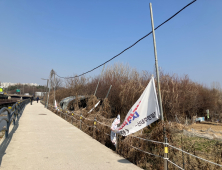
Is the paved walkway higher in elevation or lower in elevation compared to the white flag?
lower

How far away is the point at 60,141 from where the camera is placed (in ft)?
27.4

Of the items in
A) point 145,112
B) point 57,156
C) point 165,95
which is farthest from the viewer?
point 165,95

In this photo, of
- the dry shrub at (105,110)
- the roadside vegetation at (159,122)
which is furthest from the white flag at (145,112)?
the dry shrub at (105,110)

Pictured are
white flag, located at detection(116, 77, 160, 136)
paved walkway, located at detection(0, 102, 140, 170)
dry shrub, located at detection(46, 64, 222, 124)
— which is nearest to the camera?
paved walkway, located at detection(0, 102, 140, 170)

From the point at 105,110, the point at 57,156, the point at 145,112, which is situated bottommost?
the point at 57,156

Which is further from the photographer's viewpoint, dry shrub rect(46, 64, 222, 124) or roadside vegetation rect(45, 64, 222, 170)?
dry shrub rect(46, 64, 222, 124)

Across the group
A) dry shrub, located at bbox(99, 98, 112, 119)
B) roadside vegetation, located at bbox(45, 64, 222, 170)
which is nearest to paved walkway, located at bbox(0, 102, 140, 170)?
roadside vegetation, located at bbox(45, 64, 222, 170)

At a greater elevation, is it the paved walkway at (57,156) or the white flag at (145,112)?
A: the white flag at (145,112)

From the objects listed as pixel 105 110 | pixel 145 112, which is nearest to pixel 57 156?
pixel 145 112

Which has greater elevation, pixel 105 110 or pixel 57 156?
pixel 105 110

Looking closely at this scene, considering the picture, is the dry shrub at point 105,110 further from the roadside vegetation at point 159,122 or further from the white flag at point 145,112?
the white flag at point 145,112

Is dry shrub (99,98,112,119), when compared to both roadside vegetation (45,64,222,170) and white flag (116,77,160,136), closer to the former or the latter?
roadside vegetation (45,64,222,170)

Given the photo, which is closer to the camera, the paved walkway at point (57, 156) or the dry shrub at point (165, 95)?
the paved walkway at point (57, 156)

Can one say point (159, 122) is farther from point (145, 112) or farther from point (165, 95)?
point (165, 95)
